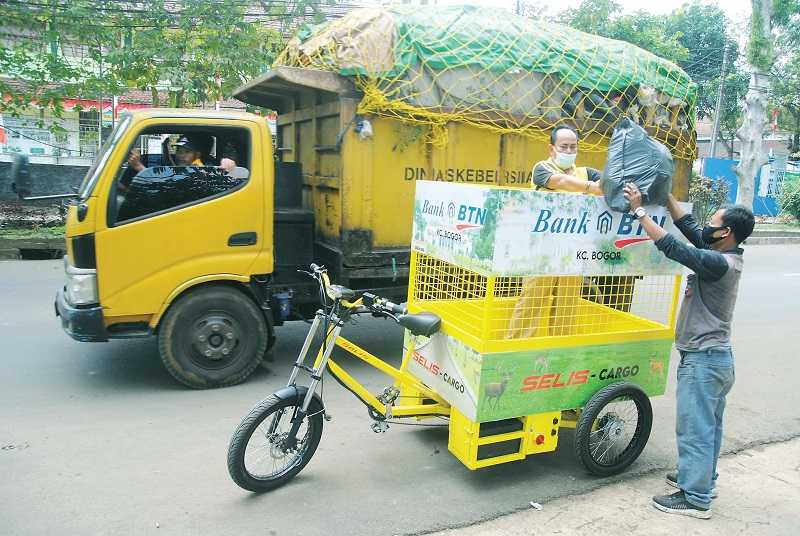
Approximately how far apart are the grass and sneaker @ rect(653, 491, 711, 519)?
1064 cm

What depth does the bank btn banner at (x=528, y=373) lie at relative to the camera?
3285 millimetres

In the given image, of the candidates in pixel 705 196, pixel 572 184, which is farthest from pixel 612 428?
pixel 705 196

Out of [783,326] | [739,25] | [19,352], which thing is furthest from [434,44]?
[739,25]

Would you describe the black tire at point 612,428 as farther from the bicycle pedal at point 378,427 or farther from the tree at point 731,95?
the tree at point 731,95

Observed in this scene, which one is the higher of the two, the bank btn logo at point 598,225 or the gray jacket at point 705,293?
the bank btn logo at point 598,225

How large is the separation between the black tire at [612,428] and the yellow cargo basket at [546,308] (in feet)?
1.05

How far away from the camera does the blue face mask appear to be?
401cm

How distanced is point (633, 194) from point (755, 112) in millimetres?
18147

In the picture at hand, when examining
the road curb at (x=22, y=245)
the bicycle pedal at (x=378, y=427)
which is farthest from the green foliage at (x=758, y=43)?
the bicycle pedal at (x=378, y=427)

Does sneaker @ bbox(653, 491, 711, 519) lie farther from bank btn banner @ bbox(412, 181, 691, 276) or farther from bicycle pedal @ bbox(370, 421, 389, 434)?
bicycle pedal @ bbox(370, 421, 389, 434)

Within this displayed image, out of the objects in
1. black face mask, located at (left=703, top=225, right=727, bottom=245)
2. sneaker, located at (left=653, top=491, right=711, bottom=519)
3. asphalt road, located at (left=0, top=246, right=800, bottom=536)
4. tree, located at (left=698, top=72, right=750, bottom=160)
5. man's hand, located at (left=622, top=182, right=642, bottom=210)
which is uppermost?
tree, located at (left=698, top=72, right=750, bottom=160)

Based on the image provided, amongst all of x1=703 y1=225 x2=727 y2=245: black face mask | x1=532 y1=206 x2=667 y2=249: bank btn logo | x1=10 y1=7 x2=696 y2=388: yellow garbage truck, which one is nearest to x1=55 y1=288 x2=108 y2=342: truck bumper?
x1=10 y1=7 x2=696 y2=388: yellow garbage truck

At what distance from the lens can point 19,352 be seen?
5.55 metres

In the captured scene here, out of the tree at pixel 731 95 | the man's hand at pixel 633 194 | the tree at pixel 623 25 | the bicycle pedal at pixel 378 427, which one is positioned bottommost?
the bicycle pedal at pixel 378 427
